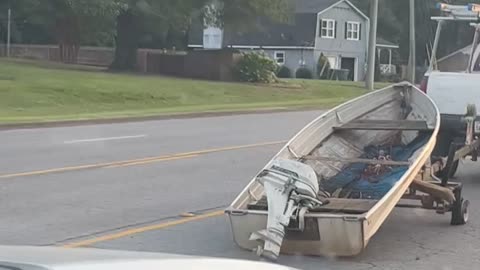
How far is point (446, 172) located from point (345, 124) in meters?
1.36

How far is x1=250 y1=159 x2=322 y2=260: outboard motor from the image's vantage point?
25.7 feet

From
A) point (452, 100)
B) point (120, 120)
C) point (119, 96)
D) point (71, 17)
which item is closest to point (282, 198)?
point (452, 100)

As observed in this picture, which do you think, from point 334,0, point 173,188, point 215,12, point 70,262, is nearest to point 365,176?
point 173,188

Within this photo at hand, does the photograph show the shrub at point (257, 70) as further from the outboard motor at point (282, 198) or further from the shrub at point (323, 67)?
the outboard motor at point (282, 198)

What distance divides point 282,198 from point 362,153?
310cm

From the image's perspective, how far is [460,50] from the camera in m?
14.7

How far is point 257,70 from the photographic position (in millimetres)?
47125

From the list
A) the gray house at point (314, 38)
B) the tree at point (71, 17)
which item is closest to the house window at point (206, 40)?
the gray house at point (314, 38)

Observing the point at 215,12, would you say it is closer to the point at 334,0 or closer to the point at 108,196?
the point at 334,0

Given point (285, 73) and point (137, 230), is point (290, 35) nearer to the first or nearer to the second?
point (285, 73)

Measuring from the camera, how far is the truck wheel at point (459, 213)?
1001 centimetres

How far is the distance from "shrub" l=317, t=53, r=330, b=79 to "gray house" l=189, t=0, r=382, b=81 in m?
1.48

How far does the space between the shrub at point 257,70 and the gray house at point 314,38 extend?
3037 cm

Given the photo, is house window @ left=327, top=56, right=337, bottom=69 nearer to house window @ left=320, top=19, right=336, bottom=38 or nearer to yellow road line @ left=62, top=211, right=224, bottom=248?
house window @ left=320, top=19, right=336, bottom=38
